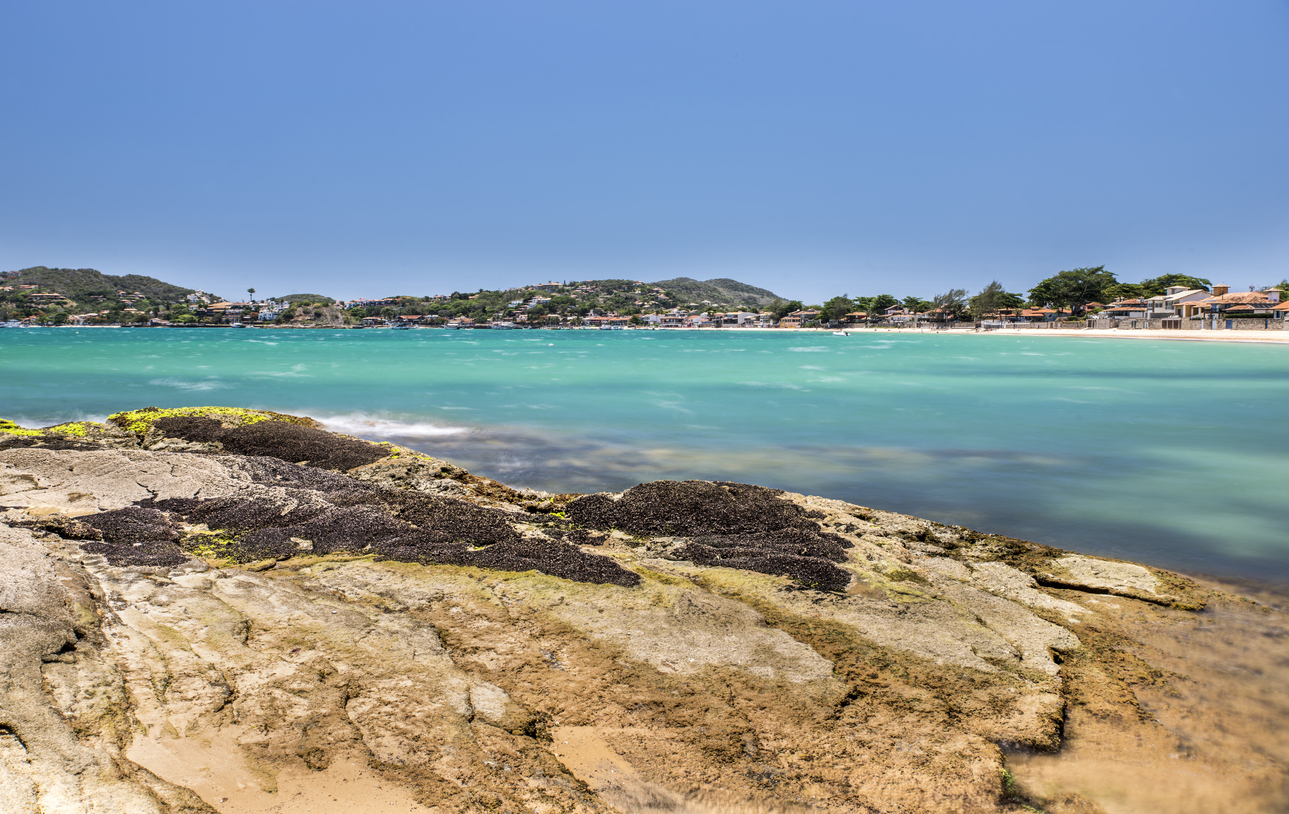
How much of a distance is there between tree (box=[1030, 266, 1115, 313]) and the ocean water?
284 ft

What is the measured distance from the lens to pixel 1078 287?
108m

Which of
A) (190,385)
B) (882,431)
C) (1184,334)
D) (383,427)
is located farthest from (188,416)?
(1184,334)

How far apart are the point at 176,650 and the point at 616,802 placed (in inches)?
93.7

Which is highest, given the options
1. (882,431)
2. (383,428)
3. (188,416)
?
(188,416)

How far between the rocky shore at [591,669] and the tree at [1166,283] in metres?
125

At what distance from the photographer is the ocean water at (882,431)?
336 inches

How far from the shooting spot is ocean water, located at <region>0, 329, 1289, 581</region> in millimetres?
8539

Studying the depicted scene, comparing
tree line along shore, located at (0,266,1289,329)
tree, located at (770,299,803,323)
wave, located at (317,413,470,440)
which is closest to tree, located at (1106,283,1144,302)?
tree line along shore, located at (0,266,1289,329)

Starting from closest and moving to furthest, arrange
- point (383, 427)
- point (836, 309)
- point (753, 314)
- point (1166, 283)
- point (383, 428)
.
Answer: point (383, 428)
point (383, 427)
point (1166, 283)
point (836, 309)
point (753, 314)

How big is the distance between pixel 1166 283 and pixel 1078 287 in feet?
43.4

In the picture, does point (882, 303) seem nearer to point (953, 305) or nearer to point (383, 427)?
point (953, 305)

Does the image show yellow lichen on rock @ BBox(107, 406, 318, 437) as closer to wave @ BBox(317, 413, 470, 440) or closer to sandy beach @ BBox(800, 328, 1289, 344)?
wave @ BBox(317, 413, 470, 440)

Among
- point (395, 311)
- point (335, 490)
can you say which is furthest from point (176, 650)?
point (395, 311)

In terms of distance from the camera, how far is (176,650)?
3.42m
